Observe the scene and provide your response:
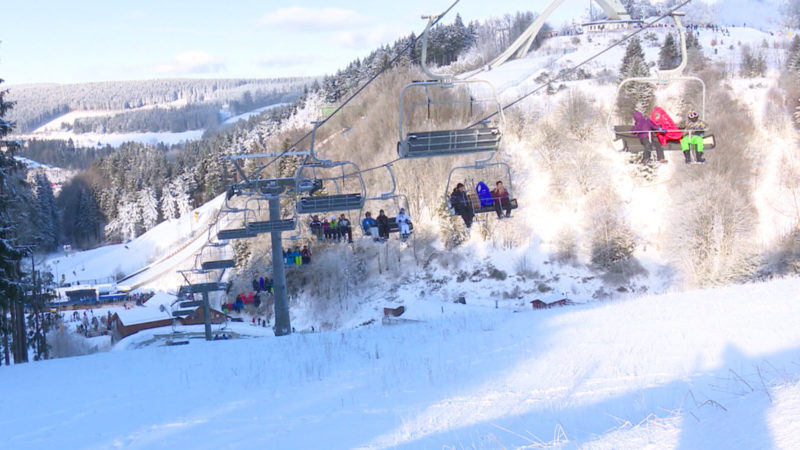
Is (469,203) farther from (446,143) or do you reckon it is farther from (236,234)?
(236,234)

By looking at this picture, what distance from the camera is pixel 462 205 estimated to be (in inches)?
459

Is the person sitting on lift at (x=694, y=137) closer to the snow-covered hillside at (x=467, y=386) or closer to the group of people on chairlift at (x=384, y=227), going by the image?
the snow-covered hillside at (x=467, y=386)

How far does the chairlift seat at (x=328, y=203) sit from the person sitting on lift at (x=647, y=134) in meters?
6.23

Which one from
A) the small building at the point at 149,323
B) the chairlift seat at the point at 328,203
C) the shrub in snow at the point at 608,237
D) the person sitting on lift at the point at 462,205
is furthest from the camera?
the small building at the point at 149,323

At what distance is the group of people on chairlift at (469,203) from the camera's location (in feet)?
38.2

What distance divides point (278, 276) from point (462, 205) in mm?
A: 8617

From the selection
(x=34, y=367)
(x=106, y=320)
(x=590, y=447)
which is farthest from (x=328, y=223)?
(x=106, y=320)

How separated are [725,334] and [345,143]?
145 ft

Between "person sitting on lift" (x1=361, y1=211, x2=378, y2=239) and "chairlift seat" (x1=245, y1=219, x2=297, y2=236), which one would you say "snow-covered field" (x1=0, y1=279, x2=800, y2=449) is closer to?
"person sitting on lift" (x1=361, y1=211, x2=378, y2=239)

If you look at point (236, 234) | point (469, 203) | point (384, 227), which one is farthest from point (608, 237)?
point (469, 203)

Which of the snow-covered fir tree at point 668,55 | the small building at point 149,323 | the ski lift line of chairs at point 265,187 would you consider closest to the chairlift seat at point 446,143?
the ski lift line of chairs at point 265,187

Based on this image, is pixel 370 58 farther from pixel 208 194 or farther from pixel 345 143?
pixel 345 143

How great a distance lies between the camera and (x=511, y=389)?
27.5ft

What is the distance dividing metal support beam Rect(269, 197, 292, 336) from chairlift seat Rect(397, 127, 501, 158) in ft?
35.5
